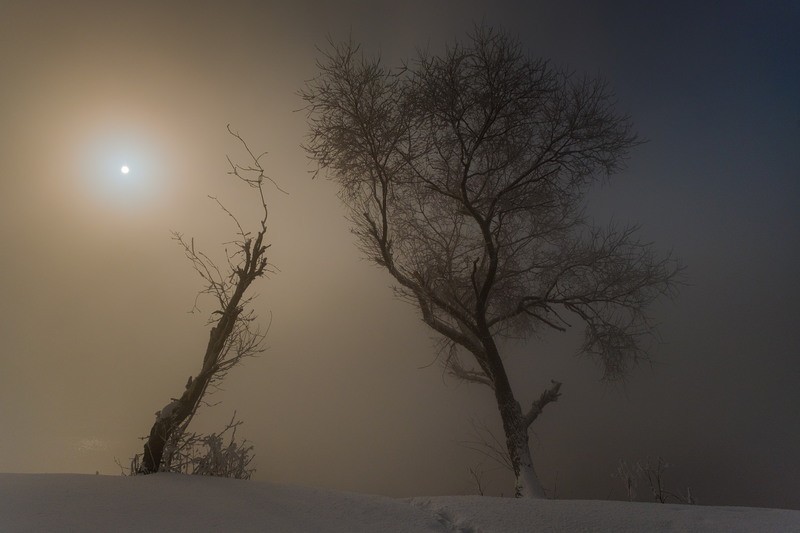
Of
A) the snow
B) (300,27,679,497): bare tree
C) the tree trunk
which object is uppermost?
(300,27,679,497): bare tree

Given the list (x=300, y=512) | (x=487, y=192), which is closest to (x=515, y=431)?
(x=487, y=192)

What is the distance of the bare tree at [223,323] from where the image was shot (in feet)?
6.74

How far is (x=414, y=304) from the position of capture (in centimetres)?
308

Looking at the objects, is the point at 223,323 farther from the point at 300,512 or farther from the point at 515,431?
the point at 515,431

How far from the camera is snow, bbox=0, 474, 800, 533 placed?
Answer: 136 cm

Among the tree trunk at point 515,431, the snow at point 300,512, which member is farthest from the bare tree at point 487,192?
the snow at point 300,512

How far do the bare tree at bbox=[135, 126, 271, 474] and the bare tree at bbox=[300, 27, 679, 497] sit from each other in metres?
0.57

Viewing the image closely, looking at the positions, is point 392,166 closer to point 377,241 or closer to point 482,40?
point 377,241

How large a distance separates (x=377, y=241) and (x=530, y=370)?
1152mm

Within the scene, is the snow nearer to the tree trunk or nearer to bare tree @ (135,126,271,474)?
bare tree @ (135,126,271,474)

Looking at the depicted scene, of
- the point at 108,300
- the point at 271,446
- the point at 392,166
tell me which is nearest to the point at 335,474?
the point at 271,446

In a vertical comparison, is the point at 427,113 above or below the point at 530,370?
above

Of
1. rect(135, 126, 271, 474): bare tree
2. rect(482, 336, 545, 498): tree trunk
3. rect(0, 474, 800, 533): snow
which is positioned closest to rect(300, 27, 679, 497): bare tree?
rect(482, 336, 545, 498): tree trunk

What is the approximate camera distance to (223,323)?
2.27m
